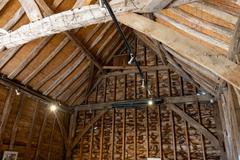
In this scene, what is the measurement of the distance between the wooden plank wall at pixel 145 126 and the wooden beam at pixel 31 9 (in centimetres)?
419

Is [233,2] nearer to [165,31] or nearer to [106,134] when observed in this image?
[165,31]

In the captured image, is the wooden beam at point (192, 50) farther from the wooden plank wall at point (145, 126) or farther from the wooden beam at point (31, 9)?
the wooden plank wall at point (145, 126)

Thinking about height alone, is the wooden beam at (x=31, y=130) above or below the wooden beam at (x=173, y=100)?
below

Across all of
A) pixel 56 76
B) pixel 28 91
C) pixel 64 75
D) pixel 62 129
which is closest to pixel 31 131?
pixel 28 91

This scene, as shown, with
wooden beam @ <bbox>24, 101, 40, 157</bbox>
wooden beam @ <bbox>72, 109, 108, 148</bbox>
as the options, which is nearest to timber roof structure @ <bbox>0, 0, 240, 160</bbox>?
wooden beam @ <bbox>72, 109, 108, 148</bbox>

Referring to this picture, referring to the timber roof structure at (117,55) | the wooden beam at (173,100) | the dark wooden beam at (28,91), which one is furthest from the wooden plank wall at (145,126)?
the dark wooden beam at (28,91)

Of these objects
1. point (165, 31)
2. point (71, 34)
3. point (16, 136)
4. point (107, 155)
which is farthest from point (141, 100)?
point (165, 31)

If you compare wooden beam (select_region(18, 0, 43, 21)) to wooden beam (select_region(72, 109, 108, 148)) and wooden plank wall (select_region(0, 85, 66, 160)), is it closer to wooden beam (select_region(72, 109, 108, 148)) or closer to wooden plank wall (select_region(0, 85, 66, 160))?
wooden plank wall (select_region(0, 85, 66, 160))

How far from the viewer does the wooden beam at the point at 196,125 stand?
578 cm

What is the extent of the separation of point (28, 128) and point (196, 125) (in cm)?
488

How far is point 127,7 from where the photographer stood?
310 cm


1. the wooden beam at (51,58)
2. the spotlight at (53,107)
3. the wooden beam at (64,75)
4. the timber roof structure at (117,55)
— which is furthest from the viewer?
the spotlight at (53,107)

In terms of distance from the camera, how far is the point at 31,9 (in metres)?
4.01

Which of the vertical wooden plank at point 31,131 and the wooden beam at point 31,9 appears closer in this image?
the wooden beam at point 31,9
